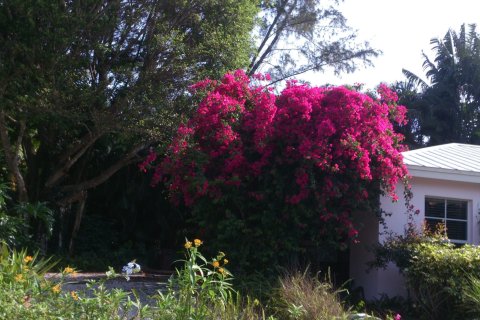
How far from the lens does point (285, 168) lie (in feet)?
36.7

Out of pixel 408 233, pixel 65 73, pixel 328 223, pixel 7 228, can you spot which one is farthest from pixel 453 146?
pixel 7 228

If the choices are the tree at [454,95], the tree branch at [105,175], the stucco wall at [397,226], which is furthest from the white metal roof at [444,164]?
the tree at [454,95]

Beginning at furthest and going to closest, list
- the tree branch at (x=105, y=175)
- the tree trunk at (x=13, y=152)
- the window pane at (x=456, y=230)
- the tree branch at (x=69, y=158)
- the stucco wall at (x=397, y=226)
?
the tree branch at (x=105, y=175), the tree branch at (x=69, y=158), the tree trunk at (x=13, y=152), the window pane at (x=456, y=230), the stucco wall at (x=397, y=226)

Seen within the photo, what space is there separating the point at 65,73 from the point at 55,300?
26.0 ft

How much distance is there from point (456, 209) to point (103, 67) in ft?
25.4

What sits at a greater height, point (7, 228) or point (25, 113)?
point (25, 113)

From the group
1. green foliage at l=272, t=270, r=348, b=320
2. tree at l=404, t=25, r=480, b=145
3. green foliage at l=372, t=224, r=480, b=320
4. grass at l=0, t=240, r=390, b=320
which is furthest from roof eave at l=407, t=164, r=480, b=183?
tree at l=404, t=25, r=480, b=145

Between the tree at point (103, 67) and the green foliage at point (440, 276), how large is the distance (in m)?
6.26

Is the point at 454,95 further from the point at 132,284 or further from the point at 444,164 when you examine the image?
the point at 132,284

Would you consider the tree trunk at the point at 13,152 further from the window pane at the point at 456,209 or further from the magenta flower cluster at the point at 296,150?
the window pane at the point at 456,209

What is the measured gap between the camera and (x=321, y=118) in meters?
11.1

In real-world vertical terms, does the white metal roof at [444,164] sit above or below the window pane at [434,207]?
above

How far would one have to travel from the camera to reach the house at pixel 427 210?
1254 cm

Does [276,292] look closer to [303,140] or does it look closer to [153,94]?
[303,140]
